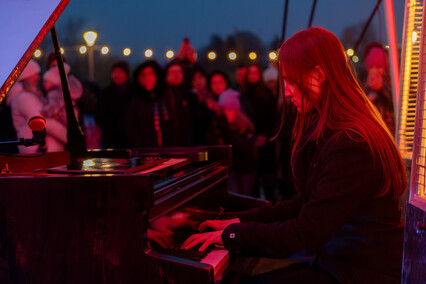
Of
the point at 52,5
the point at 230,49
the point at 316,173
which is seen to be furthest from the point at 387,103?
the point at 52,5

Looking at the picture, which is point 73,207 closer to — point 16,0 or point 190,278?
point 190,278

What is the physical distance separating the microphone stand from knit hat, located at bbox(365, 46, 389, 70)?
4.17 meters

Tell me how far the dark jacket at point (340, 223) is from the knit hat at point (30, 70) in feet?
10.3

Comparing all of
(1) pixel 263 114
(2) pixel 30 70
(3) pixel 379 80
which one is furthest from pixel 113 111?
(3) pixel 379 80

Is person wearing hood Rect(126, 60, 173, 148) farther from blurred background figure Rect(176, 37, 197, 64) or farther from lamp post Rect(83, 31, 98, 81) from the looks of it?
lamp post Rect(83, 31, 98, 81)

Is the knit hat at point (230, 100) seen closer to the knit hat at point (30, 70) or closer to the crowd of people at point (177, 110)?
the crowd of people at point (177, 110)

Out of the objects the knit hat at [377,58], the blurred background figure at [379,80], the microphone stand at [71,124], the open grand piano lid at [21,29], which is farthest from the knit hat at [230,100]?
the open grand piano lid at [21,29]

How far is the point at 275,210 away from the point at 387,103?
3605 millimetres

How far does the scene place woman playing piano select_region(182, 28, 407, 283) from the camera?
1324mm

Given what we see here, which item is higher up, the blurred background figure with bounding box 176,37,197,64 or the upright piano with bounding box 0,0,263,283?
the blurred background figure with bounding box 176,37,197,64

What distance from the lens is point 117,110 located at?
4.77 metres

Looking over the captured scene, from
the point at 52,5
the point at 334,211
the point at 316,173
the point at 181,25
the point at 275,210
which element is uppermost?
the point at 181,25


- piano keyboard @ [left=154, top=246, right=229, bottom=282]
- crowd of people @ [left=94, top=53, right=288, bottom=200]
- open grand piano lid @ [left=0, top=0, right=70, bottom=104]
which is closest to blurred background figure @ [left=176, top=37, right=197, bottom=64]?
crowd of people @ [left=94, top=53, right=288, bottom=200]

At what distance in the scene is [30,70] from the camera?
3.90m
